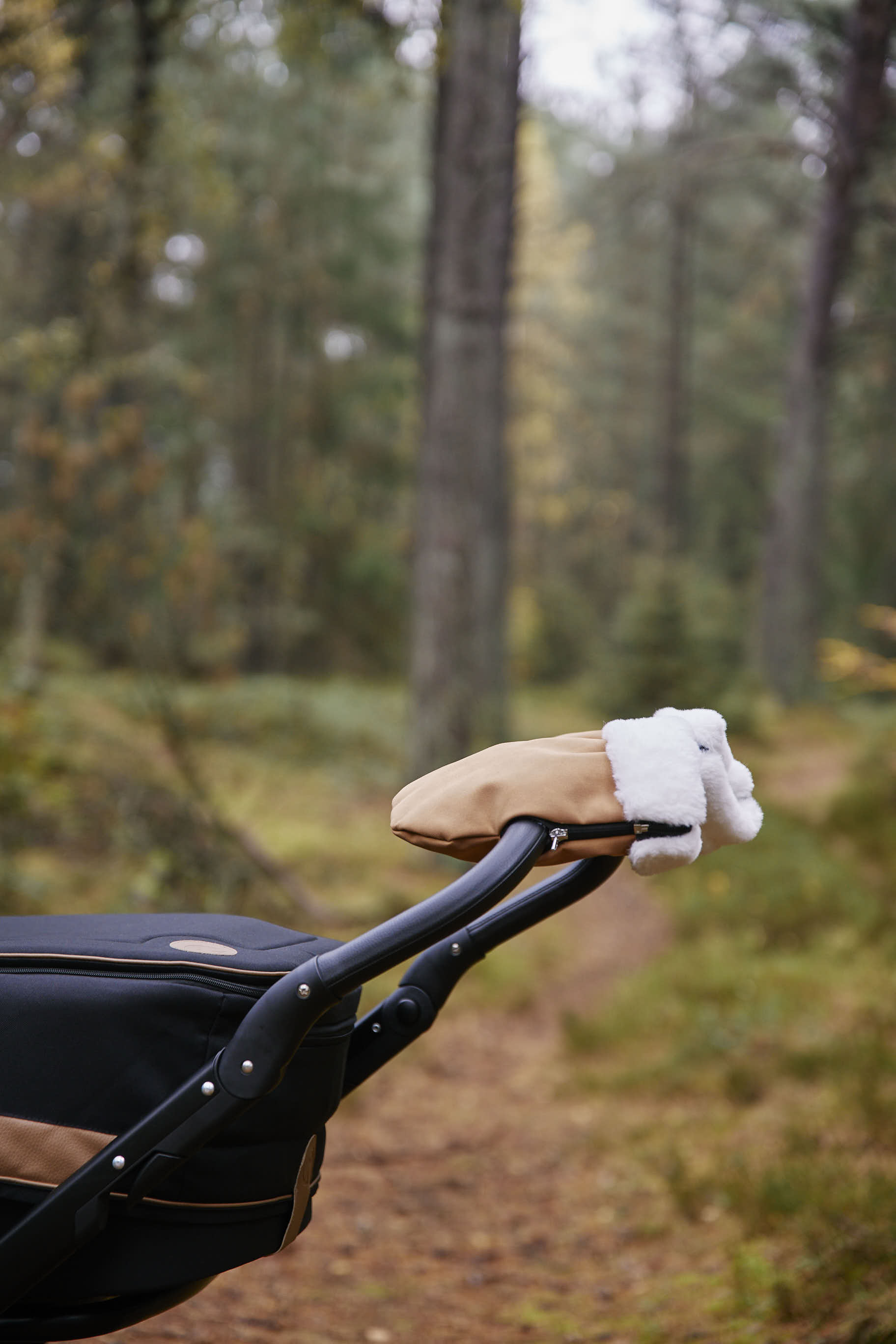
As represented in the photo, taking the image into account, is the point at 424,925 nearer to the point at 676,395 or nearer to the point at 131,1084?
the point at 131,1084

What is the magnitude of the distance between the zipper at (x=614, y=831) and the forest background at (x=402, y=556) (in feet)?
4.26

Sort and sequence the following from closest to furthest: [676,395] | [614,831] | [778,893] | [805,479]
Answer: [614,831] < [778,893] < [805,479] < [676,395]

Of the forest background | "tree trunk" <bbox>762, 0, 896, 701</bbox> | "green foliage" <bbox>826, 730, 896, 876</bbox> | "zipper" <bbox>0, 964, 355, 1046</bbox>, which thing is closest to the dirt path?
the forest background

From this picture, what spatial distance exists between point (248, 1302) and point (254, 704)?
1009 cm

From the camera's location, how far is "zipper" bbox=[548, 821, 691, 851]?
1.90 metres

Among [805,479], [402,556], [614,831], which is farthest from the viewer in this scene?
[402,556]

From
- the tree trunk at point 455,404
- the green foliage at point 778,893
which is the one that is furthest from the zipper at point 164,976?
the tree trunk at point 455,404

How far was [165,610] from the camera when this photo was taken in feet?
24.1

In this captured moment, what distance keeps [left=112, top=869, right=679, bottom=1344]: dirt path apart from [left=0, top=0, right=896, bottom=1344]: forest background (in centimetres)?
7

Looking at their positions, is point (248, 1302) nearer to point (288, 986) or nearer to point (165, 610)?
point (288, 986)

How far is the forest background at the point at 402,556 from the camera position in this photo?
14.9 feet

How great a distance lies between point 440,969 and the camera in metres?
2.25

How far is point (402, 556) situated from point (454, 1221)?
50.6ft

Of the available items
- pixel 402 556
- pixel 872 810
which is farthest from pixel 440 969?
pixel 402 556
